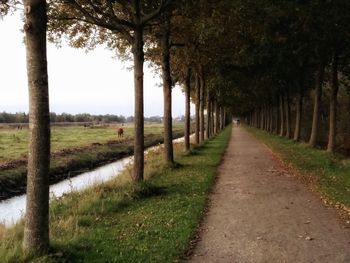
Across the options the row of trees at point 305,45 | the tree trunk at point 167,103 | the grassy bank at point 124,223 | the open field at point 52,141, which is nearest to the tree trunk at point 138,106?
the grassy bank at point 124,223

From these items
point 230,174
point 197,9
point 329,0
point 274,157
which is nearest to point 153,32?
point 197,9

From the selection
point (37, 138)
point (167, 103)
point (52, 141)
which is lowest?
point (52, 141)

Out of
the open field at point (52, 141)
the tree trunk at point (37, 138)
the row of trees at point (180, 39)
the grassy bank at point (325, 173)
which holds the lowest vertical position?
the open field at point (52, 141)

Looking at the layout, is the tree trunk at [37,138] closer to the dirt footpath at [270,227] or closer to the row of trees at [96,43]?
the row of trees at [96,43]

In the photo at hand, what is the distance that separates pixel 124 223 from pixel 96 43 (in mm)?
11278

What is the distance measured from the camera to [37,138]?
8367 millimetres

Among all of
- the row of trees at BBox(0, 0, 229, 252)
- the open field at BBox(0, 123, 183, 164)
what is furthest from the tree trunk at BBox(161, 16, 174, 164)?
the open field at BBox(0, 123, 183, 164)

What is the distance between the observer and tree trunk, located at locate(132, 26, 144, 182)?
1617 cm

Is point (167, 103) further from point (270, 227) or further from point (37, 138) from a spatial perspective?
point (37, 138)

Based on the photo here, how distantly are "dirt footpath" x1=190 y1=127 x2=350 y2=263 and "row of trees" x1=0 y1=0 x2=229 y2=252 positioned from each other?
2.91 m

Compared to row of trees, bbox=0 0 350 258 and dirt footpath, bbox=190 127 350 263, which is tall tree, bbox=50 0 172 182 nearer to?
row of trees, bbox=0 0 350 258

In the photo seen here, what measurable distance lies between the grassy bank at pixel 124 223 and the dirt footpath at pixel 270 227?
20.6 inches

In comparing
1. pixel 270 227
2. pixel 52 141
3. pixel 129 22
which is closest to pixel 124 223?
pixel 270 227

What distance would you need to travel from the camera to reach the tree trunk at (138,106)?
16.2m
